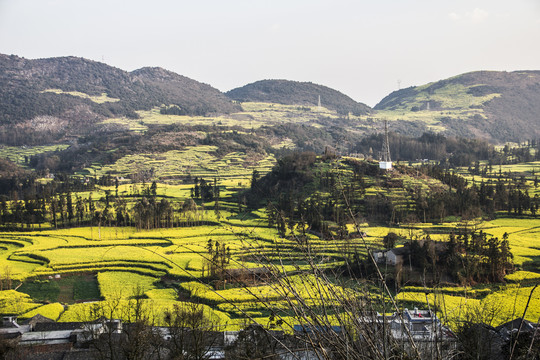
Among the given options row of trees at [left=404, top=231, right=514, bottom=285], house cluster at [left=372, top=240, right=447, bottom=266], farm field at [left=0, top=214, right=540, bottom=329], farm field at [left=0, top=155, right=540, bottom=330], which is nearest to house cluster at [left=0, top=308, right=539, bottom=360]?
farm field at [left=0, top=155, right=540, bottom=330]

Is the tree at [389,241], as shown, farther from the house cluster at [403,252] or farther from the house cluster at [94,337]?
the house cluster at [94,337]

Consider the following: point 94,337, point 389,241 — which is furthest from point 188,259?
point 94,337

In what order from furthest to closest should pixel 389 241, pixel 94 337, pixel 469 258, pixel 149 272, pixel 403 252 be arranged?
pixel 149 272 → pixel 389 241 → pixel 403 252 → pixel 469 258 → pixel 94 337

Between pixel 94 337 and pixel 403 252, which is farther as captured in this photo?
pixel 403 252

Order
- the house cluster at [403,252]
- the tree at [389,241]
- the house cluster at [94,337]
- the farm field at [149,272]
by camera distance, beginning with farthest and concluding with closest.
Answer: the tree at [389,241] → the house cluster at [403,252] → the farm field at [149,272] → the house cluster at [94,337]

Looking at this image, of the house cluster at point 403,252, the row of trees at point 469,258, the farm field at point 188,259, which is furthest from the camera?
the house cluster at point 403,252

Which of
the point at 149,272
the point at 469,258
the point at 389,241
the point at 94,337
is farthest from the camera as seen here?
the point at 149,272

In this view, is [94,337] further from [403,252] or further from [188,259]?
[403,252]

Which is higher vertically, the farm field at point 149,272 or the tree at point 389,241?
the tree at point 389,241

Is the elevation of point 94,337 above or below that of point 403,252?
above

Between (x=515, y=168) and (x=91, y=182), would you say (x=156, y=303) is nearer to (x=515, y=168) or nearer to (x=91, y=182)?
(x=91, y=182)

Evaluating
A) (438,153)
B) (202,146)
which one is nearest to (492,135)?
(438,153)

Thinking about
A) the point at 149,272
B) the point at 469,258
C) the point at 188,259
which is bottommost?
the point at 149,272

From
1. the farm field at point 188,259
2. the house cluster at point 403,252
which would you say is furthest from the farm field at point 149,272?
the house cluster at point 403,252
